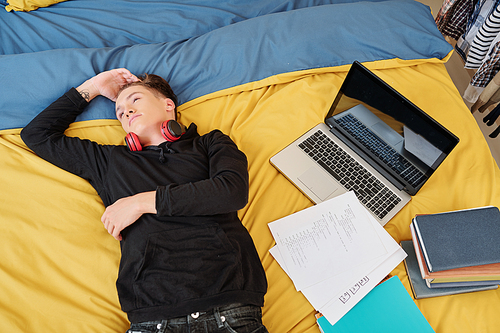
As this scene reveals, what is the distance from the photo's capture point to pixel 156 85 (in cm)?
132

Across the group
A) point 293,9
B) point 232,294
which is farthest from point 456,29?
point 232,294

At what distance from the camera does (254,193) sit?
1.25 m

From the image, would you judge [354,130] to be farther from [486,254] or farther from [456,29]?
[456,29]

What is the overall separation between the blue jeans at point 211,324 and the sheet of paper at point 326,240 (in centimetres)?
20

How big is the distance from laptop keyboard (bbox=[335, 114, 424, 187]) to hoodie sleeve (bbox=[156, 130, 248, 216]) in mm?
499

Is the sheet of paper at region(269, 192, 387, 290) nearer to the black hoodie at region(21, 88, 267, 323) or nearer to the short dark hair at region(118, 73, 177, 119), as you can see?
the black hoodie at region(21, 88, 267, 323)

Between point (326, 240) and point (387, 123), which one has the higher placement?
point (387, 123)

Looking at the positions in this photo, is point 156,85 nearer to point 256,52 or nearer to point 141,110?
point 141,110

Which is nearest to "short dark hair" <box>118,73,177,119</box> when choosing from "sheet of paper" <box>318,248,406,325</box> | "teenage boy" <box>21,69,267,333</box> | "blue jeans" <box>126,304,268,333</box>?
"teenage boy" <box>21,69,267,333</box>

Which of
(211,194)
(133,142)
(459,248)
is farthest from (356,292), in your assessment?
(133,142)

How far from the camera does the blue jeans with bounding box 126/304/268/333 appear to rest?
0.94 meters

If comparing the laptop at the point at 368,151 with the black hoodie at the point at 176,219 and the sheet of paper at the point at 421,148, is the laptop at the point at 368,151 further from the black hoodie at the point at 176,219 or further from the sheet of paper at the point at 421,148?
the black hoodie at the point at 176,219

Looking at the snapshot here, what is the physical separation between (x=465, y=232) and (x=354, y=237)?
34 centimetres

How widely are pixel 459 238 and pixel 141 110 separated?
1.18m
